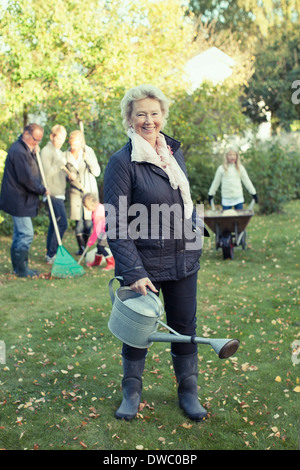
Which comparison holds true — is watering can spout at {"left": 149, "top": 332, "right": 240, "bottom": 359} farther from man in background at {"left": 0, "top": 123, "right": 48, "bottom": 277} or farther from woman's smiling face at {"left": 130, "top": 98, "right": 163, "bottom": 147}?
man in background at {"left": 0, "top": 123, "right": 48, "bottom": 277}

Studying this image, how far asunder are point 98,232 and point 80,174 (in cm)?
135

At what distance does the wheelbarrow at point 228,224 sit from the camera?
28.2 ft

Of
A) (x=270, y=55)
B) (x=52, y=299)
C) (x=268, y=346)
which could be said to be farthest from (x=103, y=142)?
(x=270, y=55)

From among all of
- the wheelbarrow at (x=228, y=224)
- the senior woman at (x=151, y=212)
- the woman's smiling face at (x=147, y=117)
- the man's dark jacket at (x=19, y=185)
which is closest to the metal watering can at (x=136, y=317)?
the senior woman at (x=151, y=212)

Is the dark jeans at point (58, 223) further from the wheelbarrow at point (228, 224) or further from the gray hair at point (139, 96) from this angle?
the gray hair at point (139, 96)

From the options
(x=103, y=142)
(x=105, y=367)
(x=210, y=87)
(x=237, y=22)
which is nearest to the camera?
(x=105, y=367)

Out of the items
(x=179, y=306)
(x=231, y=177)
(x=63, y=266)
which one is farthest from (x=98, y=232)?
(x=179, y=306)

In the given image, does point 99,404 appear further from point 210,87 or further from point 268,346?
point 210,87

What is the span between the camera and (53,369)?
4500 mm

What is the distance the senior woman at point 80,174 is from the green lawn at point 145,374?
5.19 feet

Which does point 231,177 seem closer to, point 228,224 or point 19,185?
point 228,224

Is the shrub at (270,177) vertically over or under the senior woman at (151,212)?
under

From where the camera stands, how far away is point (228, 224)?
8.77 metres
